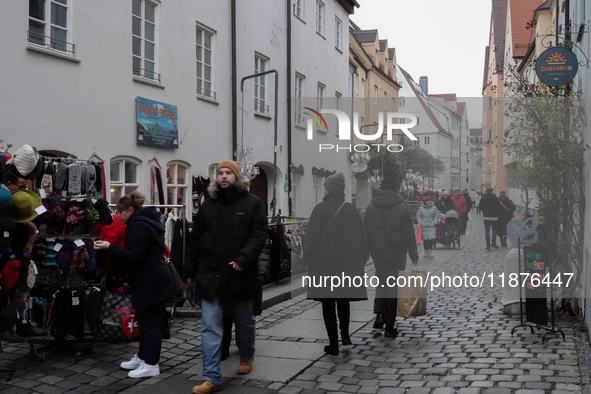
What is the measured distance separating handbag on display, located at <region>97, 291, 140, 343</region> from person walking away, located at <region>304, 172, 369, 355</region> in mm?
1766

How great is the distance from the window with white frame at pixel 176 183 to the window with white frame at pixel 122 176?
1081mm

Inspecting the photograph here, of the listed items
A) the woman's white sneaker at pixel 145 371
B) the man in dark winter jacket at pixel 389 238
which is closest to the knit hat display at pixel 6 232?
the woman's white sneaker at pixel 145 371

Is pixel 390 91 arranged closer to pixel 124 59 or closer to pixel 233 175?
pixel 124 59

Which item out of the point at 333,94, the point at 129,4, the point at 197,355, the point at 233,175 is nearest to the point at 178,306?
the point at 197,355

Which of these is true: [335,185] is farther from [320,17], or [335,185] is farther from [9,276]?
[320,17]

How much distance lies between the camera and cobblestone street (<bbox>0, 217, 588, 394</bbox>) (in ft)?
17.2

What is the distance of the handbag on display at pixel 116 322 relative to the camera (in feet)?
19.9

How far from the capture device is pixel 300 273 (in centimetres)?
1160

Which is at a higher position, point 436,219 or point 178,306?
point 436,219

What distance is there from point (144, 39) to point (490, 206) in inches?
363

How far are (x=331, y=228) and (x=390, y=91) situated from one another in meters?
36.6

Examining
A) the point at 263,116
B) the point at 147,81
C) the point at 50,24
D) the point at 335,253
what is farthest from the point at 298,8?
the point at 335,253

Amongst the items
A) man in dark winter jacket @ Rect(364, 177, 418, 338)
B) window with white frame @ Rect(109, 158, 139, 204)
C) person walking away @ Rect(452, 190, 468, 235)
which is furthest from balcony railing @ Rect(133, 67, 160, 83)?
person walking away @ Rect(452, 190, 468, 235)

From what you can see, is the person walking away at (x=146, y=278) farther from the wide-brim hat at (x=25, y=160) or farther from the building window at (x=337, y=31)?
→ the building window at (x=337, y=31)
